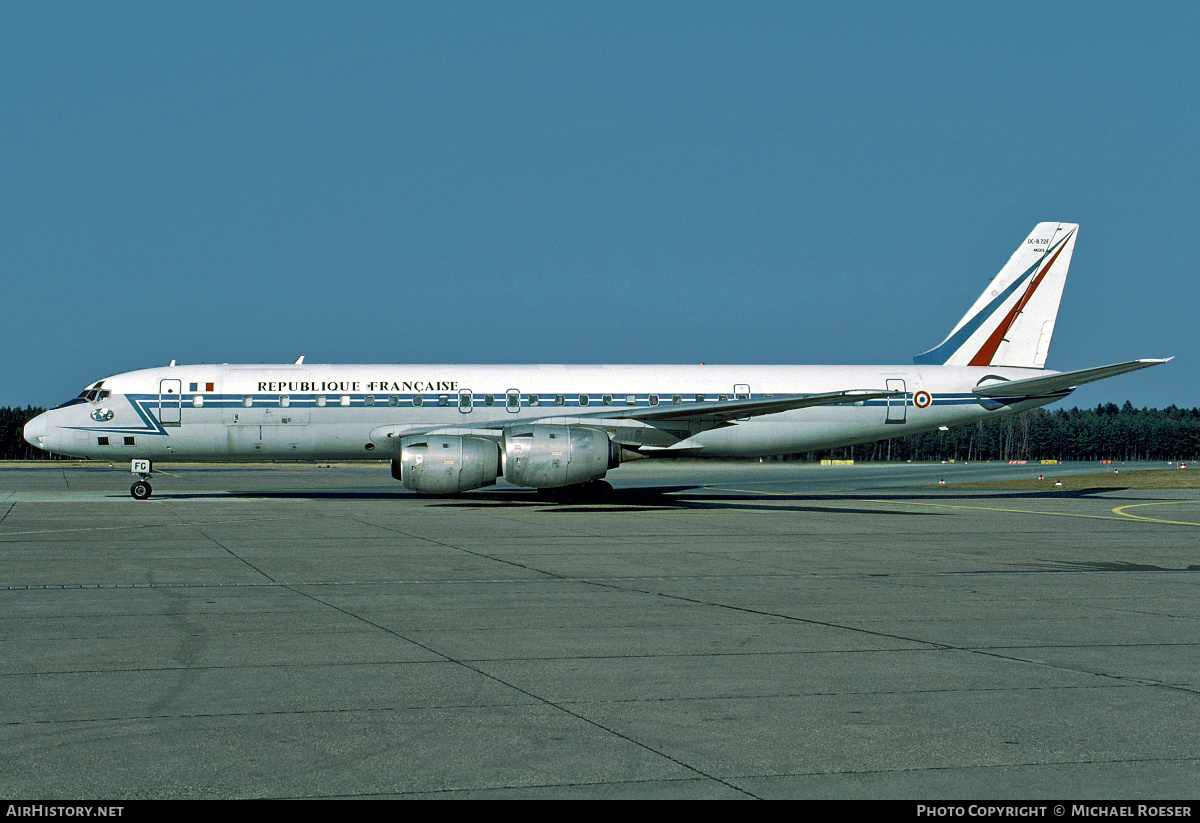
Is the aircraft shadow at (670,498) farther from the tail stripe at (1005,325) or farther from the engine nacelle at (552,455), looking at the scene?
the tail stripe at (1005,325)

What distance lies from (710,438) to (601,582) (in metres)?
18.2

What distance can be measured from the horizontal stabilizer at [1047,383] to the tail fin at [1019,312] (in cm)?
165

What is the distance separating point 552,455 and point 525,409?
4.10 m

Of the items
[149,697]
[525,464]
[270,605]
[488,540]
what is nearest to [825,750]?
[149,697]

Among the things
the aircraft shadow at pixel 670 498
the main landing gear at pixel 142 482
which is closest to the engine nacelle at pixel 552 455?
the aircraft shadow at pixel 670 498

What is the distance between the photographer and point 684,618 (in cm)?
1088

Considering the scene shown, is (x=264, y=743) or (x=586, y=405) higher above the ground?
(x=586, y=405)

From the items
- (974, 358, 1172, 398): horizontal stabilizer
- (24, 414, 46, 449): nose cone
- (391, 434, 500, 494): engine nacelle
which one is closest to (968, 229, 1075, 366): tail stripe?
(974, 358, 1172, 398): horizontal stabilizer

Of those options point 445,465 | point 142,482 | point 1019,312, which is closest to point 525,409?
point 445,465

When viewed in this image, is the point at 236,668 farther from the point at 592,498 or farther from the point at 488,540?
the point at 592,498

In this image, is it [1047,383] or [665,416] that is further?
[1047,383]

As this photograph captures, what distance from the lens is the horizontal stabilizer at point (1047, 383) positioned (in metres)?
30.7

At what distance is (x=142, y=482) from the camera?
3095 centimetres

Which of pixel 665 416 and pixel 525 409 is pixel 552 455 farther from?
pixel 525 409
